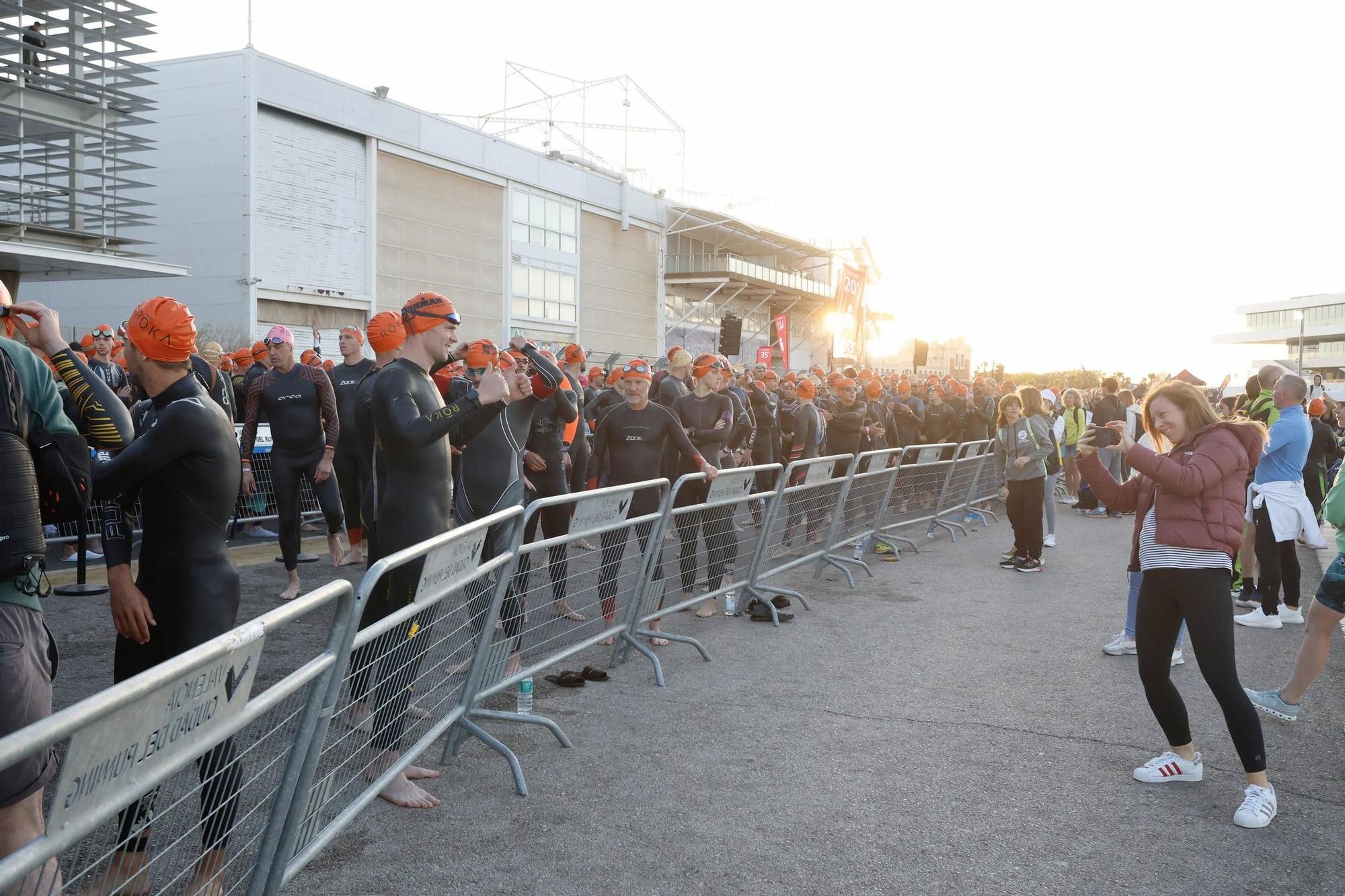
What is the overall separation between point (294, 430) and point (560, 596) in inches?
146

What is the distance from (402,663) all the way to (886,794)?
85.8 inches

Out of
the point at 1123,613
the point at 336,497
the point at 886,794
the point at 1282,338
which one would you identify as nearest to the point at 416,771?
the point at 886,794

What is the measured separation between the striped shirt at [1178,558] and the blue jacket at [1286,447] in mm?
2479

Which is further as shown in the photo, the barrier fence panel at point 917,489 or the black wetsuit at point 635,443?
the barrier fence panel at point 917,489

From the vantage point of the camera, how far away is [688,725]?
5129mm

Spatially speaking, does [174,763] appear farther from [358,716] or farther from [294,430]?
[294,430]

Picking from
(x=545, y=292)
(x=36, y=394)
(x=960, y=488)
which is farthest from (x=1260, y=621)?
(x=545, y=292)

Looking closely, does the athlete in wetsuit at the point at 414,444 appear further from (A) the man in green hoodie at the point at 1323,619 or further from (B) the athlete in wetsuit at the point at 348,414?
(A) the man in green hoodie at the point at 1323,619

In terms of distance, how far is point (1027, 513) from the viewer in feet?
33.7

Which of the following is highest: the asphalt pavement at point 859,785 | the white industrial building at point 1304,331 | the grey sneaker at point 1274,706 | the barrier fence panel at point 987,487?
the white industrial building at point 1304,331

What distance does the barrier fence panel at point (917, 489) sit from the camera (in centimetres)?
1111

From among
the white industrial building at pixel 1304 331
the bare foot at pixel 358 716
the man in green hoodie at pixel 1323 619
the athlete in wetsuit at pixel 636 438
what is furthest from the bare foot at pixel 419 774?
the white industrial building at pixel 1304 331

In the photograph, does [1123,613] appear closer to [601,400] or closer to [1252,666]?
[1252,666]

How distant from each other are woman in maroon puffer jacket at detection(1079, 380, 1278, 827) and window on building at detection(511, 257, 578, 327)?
35.5 meters
